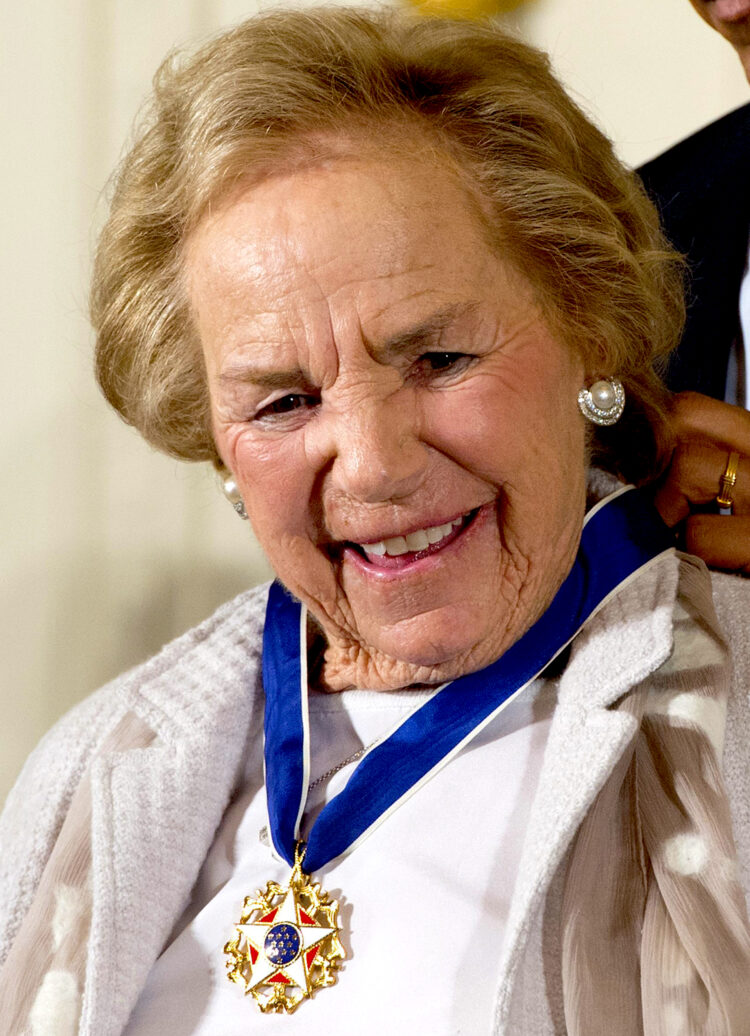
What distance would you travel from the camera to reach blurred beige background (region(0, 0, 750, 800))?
93.2 inches

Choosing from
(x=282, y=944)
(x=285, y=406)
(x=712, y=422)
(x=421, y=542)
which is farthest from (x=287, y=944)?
(x=712, y=422)

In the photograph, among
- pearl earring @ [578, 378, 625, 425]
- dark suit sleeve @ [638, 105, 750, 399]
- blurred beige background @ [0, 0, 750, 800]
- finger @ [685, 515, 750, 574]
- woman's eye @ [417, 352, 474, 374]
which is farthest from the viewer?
blurred beige background @ [0, 0, 750, 800]

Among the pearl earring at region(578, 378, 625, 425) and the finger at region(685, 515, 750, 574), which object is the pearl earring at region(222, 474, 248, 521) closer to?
the pearl earring at region(578, 378, 625, 425)

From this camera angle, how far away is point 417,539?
4.56ft

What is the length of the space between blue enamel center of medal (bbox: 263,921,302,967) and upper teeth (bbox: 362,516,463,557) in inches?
17.6

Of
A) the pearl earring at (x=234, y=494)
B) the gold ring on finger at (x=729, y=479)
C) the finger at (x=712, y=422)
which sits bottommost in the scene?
the gold ring on finger at (x=729, y=479)

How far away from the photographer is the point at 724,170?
1928 mm

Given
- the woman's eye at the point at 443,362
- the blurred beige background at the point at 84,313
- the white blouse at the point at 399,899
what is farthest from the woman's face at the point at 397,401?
the blurred beige background at the point at 84,313

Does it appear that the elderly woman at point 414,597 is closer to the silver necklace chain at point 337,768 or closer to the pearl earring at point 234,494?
the silver necklace chain at point 337,768

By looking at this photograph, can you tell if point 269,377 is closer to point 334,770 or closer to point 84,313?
point 334,770

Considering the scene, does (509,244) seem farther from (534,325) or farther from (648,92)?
(648,92)

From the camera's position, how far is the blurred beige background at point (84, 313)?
7.77ft

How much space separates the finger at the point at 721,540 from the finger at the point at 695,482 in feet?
0.10

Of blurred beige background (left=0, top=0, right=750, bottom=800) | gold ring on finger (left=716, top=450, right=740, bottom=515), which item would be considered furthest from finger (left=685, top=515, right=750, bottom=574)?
blurred beige background (left=0, top=0, right=750, bottom=800)
